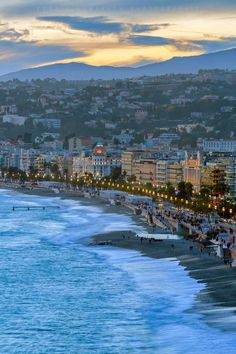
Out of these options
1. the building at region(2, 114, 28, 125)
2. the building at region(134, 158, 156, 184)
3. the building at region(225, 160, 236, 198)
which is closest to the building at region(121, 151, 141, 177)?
the building at region(134, 158, 156, 184)

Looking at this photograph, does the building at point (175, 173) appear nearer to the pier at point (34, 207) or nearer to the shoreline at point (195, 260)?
the pier at point (34, 207)

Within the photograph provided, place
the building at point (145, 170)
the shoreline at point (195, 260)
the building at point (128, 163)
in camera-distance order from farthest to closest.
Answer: the building at point (128, 163) → the building at point (145, 170) → the shoreline at point (195, 260)

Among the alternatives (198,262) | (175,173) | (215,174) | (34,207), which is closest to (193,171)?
(215,174)

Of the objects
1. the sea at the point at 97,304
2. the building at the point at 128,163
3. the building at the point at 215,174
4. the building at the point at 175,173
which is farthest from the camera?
the building at the point at 128,163

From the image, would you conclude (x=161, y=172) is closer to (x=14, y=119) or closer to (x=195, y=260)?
(x=195, y=260)

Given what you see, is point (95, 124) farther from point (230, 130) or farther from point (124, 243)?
point (124, 243)

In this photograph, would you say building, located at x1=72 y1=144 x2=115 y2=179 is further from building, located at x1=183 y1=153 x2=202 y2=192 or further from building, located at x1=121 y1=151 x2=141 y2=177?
building, located at x1=183 y1=153 x2=202 y2=192

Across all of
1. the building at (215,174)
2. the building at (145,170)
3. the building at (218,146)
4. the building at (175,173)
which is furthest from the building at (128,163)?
the building at (215,174)
